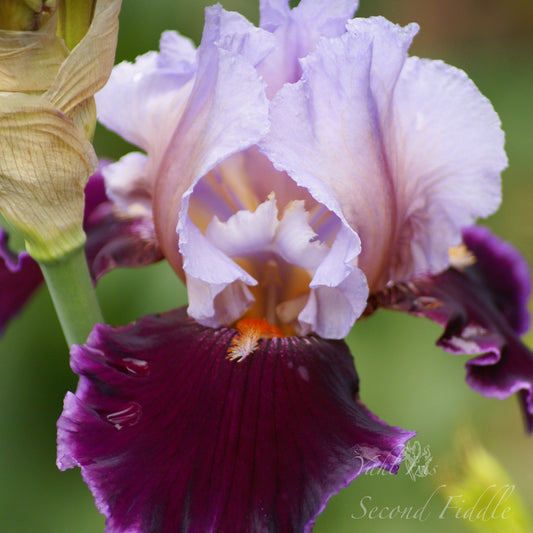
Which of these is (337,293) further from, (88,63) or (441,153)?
(88,63)

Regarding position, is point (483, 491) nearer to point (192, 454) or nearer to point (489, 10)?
point (192, 454)

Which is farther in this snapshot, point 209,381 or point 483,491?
point 483,491

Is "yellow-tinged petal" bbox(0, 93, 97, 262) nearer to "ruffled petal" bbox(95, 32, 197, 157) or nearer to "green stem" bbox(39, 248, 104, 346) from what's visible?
"green stem" bbox(39, 248, 104, 346)

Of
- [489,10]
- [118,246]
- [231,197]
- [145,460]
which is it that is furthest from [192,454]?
[489,10]

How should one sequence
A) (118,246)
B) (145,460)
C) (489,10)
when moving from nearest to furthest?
(145,460)
(118,246)
(489,10)

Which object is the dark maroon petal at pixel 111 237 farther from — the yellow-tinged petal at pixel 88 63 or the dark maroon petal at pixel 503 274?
the dark maroon petal at pixel 503 274

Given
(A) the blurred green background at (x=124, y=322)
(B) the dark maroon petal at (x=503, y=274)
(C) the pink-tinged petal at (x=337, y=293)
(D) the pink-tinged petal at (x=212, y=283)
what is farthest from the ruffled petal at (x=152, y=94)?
(A) the blurred green background at (x=124, y=322)

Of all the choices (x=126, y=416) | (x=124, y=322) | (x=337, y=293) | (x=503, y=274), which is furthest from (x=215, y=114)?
(x=124, y=322)

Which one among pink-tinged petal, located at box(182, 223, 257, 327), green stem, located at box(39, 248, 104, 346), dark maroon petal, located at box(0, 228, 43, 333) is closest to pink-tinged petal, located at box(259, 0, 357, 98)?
pink-tinged petal, located at box(182, 223, 257, 327)
